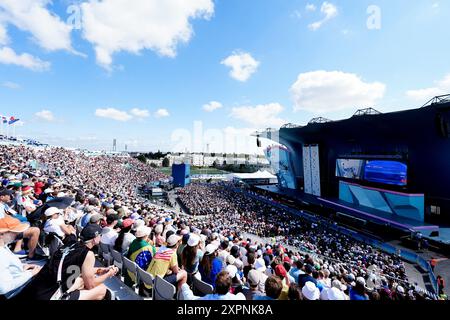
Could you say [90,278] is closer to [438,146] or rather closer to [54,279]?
[54,279]

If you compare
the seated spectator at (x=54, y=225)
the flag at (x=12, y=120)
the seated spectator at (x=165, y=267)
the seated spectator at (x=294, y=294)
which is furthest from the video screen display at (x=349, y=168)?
the flag at (x=12, y=120)

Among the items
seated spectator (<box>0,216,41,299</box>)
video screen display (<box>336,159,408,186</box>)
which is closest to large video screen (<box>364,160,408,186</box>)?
video screen display (<box>336,159,408,186</box>)

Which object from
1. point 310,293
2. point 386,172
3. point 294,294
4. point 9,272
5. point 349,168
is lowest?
point 310,293

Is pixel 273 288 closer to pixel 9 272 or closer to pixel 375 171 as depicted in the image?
pixel 9 272

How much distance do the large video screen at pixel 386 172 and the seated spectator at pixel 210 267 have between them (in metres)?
24.4

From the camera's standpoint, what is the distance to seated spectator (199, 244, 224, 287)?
4109mm

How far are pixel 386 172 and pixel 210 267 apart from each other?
82.7ft

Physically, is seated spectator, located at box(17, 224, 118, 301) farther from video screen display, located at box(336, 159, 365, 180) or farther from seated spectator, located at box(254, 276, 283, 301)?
video screen display, located at box(336, 159, 365, 180)

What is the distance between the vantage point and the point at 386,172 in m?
23.0

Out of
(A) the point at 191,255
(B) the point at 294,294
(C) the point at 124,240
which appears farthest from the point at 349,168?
(C) the point at 124,240

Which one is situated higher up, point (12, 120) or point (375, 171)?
point (12, 120)

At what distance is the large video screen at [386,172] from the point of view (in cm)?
2162

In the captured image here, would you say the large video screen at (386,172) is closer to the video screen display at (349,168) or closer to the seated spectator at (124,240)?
the video screen display at (349,168)

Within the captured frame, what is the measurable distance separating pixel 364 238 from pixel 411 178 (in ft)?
32.3
